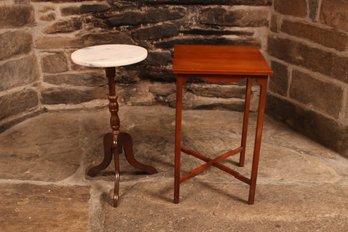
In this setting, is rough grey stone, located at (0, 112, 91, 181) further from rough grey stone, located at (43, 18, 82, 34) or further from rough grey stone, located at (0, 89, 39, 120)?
rough grey stone, located at (43, 18, 82, 34)

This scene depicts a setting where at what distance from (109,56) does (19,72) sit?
1.22 meters

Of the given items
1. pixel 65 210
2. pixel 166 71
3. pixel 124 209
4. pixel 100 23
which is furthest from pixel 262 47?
pixel 65 210

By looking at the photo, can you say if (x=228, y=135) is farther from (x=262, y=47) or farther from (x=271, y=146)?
(x=262, y=47)

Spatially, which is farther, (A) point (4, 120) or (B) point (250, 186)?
(A) point (4, 120)

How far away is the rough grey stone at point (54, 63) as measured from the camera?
10.2 ft

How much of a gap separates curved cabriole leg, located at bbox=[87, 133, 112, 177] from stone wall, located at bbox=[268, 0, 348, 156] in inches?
55.2

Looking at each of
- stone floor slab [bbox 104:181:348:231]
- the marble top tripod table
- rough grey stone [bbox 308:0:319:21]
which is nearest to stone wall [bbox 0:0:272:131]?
rough grey stone [bbox 308:0:319:21]

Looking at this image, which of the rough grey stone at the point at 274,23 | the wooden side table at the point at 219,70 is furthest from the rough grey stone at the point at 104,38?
the rough grey stone at the point at 274,23

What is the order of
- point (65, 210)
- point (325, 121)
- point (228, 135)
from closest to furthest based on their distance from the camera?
point (65, 210) < point (325, 121) < point (228, 135)

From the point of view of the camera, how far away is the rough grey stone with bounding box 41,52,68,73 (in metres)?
3.10

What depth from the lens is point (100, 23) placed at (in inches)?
121

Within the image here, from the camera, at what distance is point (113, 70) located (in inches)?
83.2

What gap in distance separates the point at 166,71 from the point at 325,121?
1245 mm

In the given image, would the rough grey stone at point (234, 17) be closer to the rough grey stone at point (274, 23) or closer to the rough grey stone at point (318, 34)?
the rough grey stone at point (274, 23)
